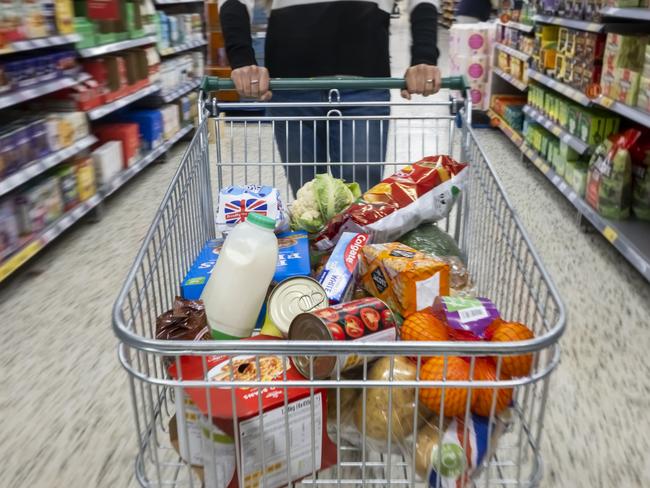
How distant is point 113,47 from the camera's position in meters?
3.78

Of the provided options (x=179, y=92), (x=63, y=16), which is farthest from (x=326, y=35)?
(x=179, y=92)

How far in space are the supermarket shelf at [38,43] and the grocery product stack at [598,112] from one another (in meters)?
2.64

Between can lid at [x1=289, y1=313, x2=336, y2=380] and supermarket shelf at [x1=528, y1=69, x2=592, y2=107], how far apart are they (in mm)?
A: 2863

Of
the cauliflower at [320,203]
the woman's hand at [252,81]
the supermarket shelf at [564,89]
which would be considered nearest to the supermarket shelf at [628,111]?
the supermarket shelf at [564,89]

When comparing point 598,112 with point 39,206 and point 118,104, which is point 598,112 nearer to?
point 118,104

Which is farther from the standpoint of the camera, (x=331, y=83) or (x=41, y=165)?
(x=41, y=165)

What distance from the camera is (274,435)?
90 cm

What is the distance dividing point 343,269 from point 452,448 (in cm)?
49

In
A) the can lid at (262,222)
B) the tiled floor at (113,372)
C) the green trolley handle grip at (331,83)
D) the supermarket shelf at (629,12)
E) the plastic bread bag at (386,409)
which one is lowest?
the tiled floor at (113,372)

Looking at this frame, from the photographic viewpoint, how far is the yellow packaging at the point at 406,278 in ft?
3.74

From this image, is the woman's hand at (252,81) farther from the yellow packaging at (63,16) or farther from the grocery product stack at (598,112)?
the yellow packaging at (63,16)

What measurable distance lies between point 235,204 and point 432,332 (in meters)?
0.73

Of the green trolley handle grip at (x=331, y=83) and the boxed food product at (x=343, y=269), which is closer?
the boxed food product at (x=343, y=269)

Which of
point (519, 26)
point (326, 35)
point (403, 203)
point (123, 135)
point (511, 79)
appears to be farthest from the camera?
point (511, 79)
